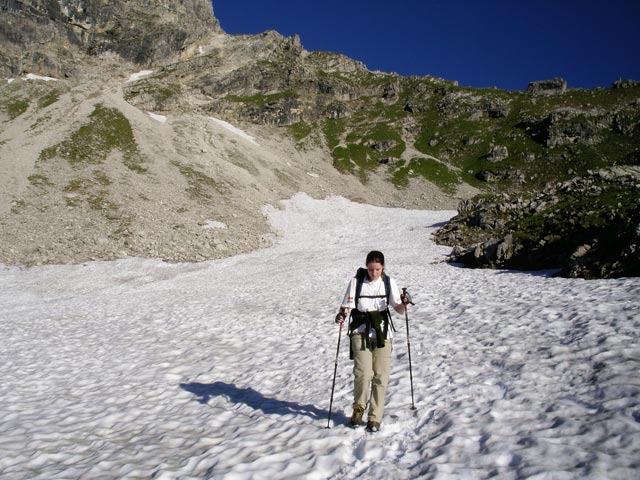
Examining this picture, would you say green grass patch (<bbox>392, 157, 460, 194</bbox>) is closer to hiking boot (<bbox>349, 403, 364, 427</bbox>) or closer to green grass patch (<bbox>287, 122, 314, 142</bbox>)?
green grass patch (<bbox>287, 122, 314, 142</bbox>)

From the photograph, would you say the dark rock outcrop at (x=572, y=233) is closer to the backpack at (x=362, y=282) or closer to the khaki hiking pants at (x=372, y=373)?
the backpack at (x=362, y=282)

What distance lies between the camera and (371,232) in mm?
53594

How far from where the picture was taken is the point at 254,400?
9180mm

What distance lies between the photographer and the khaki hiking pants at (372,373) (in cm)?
672

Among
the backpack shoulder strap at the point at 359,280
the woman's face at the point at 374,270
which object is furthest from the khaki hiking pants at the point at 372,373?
the woman's face at the point at 374,270

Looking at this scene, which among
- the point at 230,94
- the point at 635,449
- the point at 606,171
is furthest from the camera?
the point at 230,94

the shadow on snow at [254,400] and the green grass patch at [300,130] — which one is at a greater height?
the green grass patch at [300,130]

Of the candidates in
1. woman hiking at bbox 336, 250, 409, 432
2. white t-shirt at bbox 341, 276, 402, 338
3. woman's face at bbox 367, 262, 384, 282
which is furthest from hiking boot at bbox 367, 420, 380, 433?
woman's face at bbox 367, 262, 384, 282

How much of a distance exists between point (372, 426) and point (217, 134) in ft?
284

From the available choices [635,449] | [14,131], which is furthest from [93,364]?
[14,131]

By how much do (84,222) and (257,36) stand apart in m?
174

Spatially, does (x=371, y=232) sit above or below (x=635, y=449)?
above

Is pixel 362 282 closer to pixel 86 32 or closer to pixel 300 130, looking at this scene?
pixel 300 130

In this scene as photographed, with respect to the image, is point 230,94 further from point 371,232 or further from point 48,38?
point 371,232
